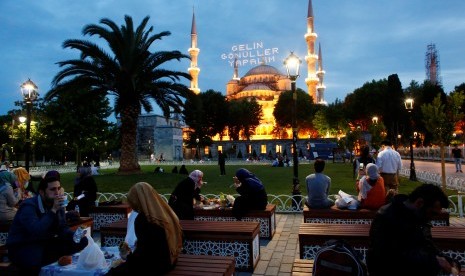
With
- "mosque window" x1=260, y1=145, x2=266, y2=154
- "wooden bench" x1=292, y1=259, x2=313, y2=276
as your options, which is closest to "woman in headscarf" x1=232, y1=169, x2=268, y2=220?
"wooden bench" x1=292, y1=259, x2=313, y2=276

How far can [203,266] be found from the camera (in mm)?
3857

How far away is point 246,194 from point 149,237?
3934 millimetres

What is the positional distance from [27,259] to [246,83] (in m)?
97.0

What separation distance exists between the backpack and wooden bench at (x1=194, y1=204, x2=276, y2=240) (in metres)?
3.62

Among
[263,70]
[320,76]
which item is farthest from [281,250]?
[263,70]

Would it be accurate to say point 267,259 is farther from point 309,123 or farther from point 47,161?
point 47,161

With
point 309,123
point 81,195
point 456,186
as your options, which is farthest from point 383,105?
point 81,195

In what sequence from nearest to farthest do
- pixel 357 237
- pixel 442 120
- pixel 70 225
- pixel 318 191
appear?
pixel 357 237
pixel 70 225
pixel 318 191
pixel 442 120

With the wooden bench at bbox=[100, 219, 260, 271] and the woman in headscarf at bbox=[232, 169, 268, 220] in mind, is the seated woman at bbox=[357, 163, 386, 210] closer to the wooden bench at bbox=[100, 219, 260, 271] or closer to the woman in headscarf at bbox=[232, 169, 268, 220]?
the woman in headscarf at bbox=[232, 169, 268, 220]

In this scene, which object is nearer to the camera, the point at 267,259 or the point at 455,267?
the point at 455,267

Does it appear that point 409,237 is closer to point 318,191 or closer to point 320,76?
point 318,191

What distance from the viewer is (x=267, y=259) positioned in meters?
6.02

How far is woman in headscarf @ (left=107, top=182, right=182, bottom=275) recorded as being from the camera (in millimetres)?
3418

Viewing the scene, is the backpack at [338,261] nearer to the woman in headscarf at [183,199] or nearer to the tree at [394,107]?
the woman in headscarf at [183,199]
